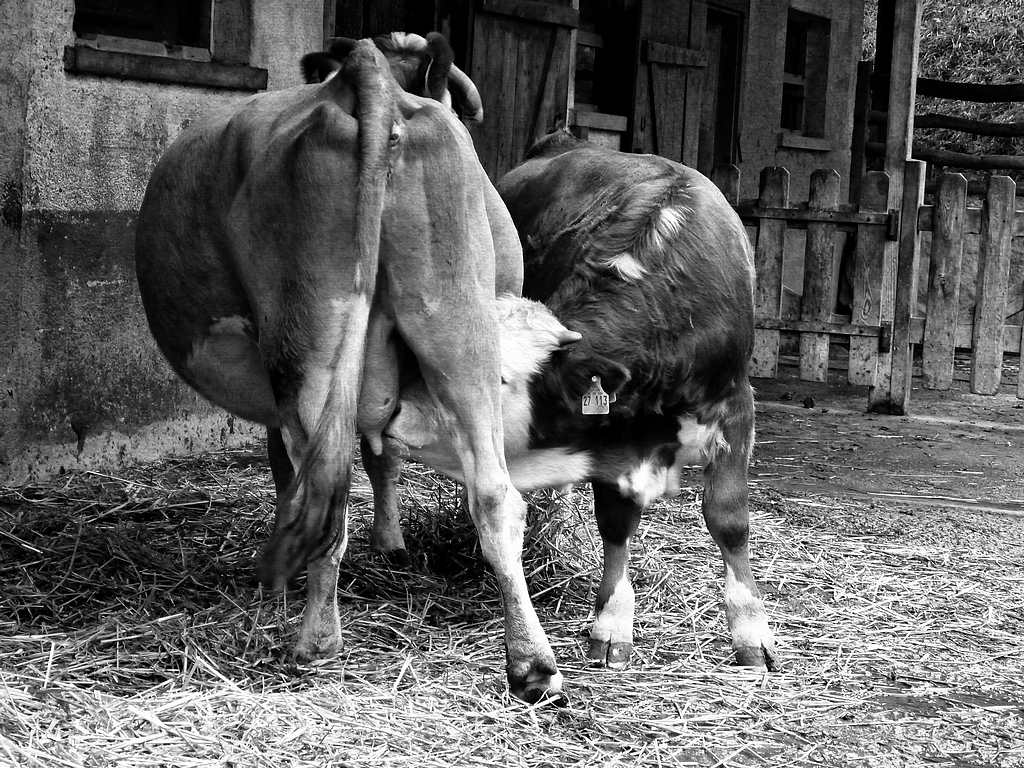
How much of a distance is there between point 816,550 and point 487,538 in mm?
2338

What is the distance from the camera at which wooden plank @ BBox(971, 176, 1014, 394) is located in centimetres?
A: 814

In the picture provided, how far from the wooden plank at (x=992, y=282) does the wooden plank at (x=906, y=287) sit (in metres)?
0.43

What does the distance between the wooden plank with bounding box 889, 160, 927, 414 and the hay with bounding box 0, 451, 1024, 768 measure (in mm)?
3115

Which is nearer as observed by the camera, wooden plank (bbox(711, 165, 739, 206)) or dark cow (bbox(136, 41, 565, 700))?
dark cow (bbox(136, 41, 565, 700))

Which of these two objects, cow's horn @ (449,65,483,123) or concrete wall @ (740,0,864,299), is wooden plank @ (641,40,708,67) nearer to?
concrete wall @ (740,0,864,299)

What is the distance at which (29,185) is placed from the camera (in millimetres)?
5422

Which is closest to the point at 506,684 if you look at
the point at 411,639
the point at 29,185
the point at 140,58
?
the point at 411,639

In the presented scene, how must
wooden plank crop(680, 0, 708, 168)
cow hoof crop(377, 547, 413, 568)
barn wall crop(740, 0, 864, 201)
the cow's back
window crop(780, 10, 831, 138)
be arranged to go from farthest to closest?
1. window crop(780, 10, 831, 138)
2. barn wall crop(740, 0, 864, 201)
3. wooden plank crop(680, 0, 708, 168)
4. cow hoof crop(377, 547, 413, 568)
5. the cow's back

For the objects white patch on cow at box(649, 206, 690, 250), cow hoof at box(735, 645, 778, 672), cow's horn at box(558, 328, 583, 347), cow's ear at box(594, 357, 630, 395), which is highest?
white patch on cow at box(649, 206, 690, 250)

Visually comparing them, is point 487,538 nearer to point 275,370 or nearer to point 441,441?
point 441,441

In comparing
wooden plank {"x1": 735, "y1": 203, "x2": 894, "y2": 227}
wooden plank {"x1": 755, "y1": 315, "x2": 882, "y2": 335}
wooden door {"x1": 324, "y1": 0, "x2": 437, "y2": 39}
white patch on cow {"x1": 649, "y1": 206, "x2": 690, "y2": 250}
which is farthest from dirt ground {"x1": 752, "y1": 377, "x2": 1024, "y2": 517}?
wooden door {"x1": 324, "y1": 0, "x2": 437, "y2": 39}

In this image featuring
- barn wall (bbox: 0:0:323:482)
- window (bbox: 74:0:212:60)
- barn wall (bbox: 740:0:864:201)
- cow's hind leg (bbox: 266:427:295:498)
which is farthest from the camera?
barn wall (bbox: 740:0:864:201)

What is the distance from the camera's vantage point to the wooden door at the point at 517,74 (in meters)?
7.90

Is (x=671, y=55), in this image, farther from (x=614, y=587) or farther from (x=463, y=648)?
(x=463, y=648)
